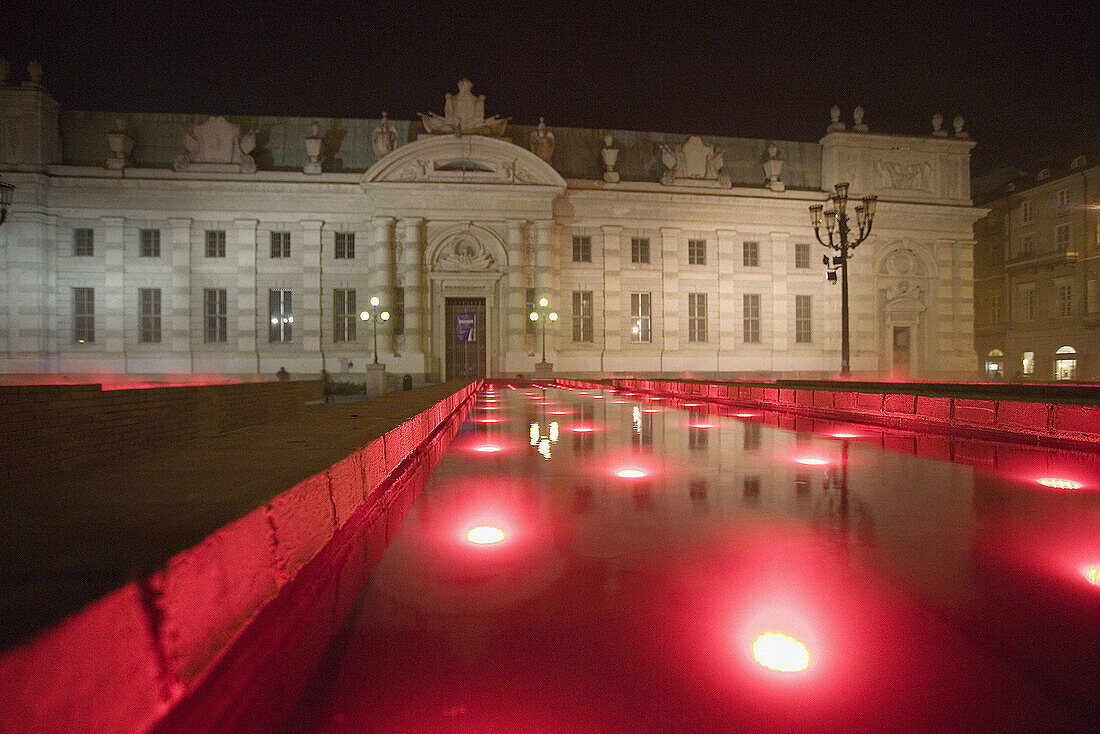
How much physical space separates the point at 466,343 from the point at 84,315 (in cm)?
2333

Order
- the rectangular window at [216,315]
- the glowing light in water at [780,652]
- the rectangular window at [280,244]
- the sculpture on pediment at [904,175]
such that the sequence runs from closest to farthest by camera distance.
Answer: the glowing light in water at [780,652] < the rectangular window at [216,315] < the rectangular window at [280,244] < the sculpture on pediment at [904,175]

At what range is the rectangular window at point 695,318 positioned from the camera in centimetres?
3856

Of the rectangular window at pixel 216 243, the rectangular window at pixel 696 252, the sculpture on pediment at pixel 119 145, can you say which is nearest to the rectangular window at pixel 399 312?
the rectangular window at pixel 216 243

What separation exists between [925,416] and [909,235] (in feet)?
120

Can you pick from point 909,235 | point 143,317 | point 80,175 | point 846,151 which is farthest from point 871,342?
point 80,175

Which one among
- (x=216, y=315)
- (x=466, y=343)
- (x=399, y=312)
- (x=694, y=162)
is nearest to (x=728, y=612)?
(x=399, y=312)

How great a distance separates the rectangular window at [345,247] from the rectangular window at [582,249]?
1441cm

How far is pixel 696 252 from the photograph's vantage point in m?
38.9

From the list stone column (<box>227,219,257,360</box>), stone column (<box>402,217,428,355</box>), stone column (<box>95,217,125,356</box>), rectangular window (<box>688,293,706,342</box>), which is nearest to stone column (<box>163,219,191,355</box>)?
stone column (<box>95,217,125,356</box>)

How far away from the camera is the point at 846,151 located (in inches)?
1570

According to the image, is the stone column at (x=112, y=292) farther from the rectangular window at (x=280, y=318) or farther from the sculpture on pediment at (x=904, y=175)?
the sculpture on pediment at (x=904, y=175)

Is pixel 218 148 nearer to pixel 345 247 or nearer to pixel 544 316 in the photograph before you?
pixel 345 247

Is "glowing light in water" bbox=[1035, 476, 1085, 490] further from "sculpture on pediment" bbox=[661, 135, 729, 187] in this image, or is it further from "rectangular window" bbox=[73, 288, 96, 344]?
"rectangular window" bbox=[73, 288, 96, 344]

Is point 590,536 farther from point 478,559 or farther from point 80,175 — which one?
point 80,175
